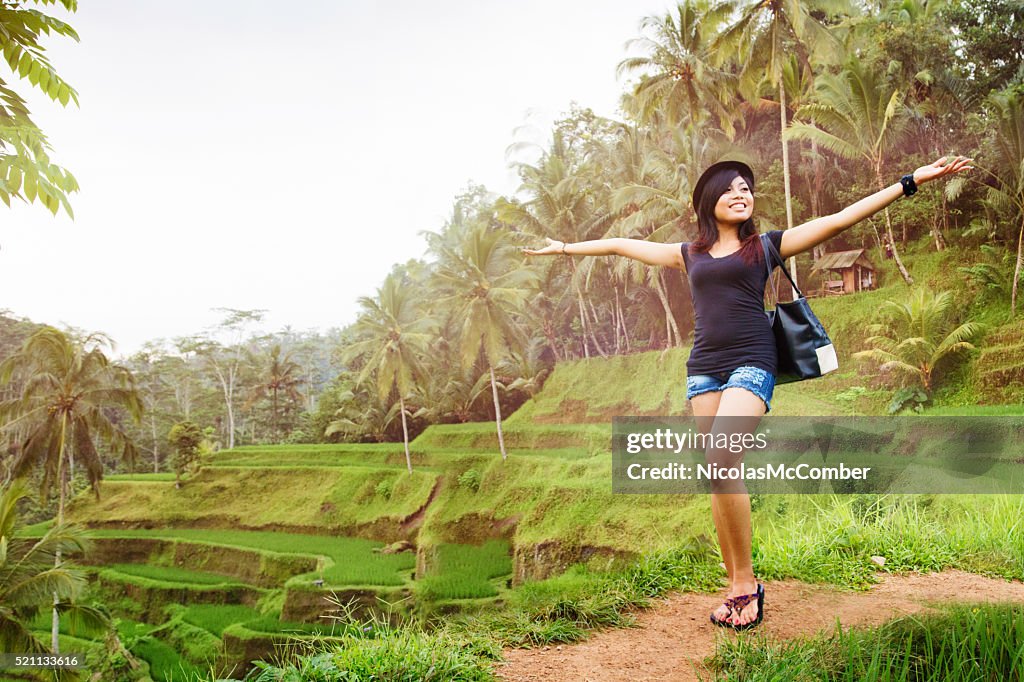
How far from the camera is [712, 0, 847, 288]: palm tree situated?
736cm

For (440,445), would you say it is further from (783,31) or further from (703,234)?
(703,234)

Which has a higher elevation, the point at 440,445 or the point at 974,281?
the point at 974,281

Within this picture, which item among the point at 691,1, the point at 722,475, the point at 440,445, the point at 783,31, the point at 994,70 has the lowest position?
the point at 440,445

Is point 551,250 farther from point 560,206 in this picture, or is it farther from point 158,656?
point 560,206

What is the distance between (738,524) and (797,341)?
54 cm

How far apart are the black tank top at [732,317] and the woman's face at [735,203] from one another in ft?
0.34

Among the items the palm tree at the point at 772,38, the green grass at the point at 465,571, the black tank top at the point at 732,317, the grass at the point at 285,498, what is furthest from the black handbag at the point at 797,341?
the grass at the point at 285,498

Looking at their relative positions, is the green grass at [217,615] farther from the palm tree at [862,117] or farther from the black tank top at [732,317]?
the palm tree at [862,117]

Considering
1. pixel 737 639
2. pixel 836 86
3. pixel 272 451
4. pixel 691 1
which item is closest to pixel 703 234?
pixel 737 639

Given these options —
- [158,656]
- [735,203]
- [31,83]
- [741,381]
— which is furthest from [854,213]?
[158,656]

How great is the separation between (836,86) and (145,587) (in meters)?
11.2

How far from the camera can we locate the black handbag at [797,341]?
178cm

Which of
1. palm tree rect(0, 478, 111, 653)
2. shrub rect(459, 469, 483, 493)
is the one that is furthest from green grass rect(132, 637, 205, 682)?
shrub rect(459, 469, 483, 493)

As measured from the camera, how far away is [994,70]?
691 cm
